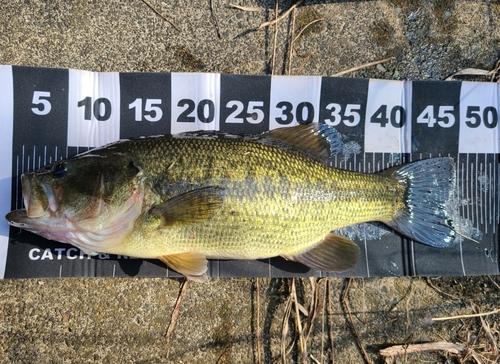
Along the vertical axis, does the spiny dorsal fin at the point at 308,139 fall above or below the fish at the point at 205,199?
above

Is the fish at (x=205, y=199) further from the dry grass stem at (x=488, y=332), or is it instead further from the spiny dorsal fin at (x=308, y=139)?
the dry grass stem at (x=488, y=332)

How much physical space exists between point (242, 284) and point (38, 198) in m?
1.40

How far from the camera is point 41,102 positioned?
2.34 m

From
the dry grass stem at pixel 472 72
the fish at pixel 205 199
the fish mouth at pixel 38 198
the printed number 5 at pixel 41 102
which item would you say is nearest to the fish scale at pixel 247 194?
the fish at pixel 205 199

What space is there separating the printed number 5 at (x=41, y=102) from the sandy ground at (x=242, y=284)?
0.81 feet

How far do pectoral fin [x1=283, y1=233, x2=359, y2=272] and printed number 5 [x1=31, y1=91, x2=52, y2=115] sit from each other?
1882mm

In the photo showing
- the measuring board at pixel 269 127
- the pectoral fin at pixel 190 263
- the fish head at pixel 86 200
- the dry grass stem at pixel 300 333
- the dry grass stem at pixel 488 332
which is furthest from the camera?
the dry grass stem at pixel 488 332

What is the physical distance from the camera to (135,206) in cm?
188

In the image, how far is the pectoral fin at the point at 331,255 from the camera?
2234 mm

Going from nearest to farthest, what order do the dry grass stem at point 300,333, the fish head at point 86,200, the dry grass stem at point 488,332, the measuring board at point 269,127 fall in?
the fish head at point 86,200
the measuring board at point 269,127
the dry grass stem at point 300,333
the dry grass stem at point 488,332

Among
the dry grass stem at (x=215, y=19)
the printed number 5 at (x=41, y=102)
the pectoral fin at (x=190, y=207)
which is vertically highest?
the dry grass stem at (x=215, y=19)

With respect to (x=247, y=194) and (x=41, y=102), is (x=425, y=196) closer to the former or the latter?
(x=247, y=194)

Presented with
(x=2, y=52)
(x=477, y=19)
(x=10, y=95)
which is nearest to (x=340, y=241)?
(x=477, y=19)

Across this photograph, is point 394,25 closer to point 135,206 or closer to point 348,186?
point 348,186
